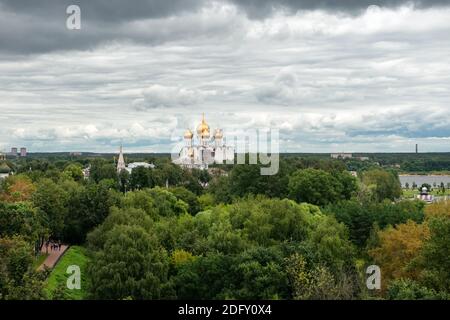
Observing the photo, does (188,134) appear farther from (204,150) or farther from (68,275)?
(68,275)

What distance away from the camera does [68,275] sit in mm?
37250

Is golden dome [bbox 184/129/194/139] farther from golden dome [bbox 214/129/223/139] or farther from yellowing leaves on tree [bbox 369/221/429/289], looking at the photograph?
yellowing leaves on tree [bbox 369/221/429/289]

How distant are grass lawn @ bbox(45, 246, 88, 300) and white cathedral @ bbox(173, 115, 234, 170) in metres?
93.0

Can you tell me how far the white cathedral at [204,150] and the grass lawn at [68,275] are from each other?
93.0 metres

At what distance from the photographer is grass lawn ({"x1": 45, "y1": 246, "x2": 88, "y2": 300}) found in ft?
110

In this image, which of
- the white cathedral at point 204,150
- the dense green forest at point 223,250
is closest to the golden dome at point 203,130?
the white cathedral at point 204,150

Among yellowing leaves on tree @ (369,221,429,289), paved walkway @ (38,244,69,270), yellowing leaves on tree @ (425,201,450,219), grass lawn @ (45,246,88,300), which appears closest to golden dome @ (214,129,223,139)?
paved walkway @ (38,244,69,270)

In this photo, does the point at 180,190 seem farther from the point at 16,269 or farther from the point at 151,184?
the point at 16,269

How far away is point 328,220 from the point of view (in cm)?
4247

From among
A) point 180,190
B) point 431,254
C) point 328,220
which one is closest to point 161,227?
point 328,220

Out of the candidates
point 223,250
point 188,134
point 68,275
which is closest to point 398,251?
point 223,250

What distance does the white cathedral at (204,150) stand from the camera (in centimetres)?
14275
